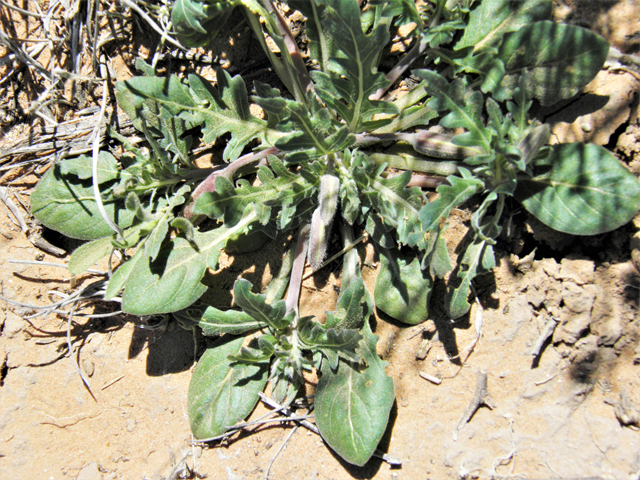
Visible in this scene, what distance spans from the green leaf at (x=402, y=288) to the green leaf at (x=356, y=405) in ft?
0.65

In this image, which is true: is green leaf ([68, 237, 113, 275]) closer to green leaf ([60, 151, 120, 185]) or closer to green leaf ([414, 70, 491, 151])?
green leaf ([60, 151, 120, 185])

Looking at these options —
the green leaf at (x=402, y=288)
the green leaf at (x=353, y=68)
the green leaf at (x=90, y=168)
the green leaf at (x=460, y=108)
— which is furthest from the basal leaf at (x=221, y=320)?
the green leaf at (x=460, y=108)

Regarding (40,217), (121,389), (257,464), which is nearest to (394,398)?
Result: (257,464)

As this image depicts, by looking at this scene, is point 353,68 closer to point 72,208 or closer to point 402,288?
point 402,288

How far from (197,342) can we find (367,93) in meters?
1.89

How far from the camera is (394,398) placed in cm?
241

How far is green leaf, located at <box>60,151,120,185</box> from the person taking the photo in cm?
287

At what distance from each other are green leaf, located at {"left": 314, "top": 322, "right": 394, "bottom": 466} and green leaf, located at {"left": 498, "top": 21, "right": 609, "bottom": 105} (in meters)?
1.63

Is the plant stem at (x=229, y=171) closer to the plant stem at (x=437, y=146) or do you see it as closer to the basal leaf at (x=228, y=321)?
the basal leaf at (x=228, y=321)

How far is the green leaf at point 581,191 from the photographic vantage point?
6.99ft

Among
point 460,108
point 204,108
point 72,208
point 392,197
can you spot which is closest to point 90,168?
point 72,208

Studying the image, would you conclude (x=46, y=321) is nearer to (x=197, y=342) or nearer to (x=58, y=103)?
(x=197, y=342)

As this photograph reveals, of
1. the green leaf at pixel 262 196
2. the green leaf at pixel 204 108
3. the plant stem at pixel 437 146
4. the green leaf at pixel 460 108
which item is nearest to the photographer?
the green leaf at pixel 460 108

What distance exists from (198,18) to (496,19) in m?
1.64
